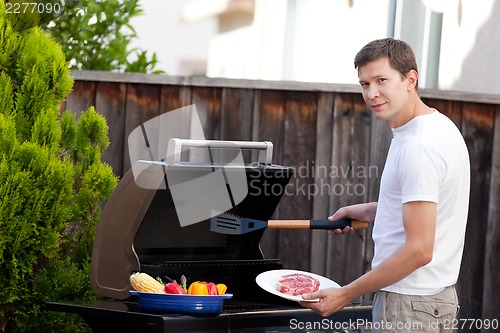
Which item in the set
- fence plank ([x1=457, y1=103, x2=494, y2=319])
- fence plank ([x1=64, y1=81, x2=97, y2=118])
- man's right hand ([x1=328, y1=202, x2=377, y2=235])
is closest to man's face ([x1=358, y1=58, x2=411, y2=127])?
man's right hand ([x1=328, y1=202, x2=377, y2=235])

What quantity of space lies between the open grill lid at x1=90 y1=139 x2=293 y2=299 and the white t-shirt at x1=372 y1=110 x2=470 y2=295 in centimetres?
97

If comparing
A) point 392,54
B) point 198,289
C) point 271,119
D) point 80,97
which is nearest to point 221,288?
point 198,289

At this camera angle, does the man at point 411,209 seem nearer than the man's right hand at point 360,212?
Yes

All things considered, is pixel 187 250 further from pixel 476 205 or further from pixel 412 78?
pixel 476 205

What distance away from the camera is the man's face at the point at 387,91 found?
285cm

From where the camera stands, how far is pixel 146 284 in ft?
11.1

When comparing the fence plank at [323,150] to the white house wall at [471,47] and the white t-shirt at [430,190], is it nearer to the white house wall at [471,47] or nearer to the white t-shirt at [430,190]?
the white house wall at [471,47]

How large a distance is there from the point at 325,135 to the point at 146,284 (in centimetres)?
188

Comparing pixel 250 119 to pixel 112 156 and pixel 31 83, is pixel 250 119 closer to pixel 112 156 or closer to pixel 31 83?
pixel 112 156

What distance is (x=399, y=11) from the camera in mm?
6258

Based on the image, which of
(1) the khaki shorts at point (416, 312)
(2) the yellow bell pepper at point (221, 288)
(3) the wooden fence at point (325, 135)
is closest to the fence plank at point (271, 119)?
(3) the wooden fence at point (325, 135)

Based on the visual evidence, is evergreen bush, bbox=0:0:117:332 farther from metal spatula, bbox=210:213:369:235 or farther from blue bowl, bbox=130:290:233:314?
blue bowl, bbox=130:290:233:314

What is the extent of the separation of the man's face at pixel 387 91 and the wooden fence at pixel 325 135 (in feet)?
6.67

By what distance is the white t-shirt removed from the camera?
8.73 ft
